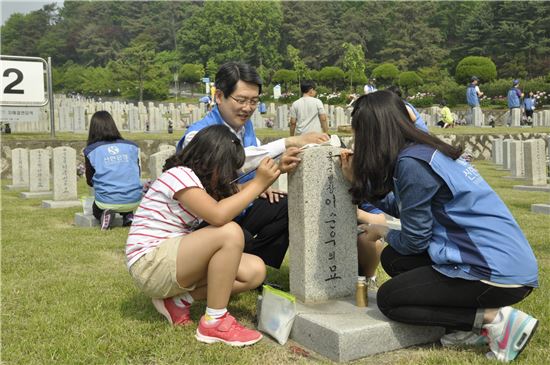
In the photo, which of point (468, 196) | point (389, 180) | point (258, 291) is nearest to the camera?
point (468, 196)

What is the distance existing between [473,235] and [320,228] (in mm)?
819

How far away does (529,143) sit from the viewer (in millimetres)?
9156

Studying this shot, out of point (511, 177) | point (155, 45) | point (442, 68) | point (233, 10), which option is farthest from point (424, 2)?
point (511, 177)

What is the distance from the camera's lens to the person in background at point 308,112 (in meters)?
8.86

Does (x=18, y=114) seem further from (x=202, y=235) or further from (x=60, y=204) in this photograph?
(x=202, y=235)

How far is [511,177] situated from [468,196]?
899cm

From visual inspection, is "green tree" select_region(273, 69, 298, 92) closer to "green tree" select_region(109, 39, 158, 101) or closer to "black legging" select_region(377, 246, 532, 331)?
"green tree" select_region(109, 39, 158, 101)

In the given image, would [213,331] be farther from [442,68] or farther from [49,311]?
[442,68]

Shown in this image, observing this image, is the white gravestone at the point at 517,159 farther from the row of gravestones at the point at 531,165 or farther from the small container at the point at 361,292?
the small container at the point at 361,292

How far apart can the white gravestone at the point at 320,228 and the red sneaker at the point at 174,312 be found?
608 mm

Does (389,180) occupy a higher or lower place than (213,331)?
higher

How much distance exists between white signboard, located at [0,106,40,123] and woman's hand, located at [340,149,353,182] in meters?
6.09

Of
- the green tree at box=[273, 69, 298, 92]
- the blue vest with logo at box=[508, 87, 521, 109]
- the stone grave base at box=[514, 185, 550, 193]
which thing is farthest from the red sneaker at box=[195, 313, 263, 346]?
the green tree at box=[273, 69, 298, 92]

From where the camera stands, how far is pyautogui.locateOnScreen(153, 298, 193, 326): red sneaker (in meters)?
3.09
